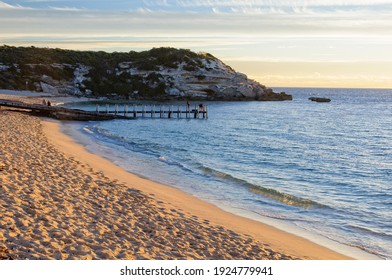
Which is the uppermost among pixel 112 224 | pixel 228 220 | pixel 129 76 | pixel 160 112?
pixel 129 76

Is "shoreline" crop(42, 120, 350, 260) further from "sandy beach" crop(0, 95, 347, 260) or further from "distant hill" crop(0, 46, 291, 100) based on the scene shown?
"distant hill" crop(0, 46, 291, 100)

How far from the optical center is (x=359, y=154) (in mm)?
30422

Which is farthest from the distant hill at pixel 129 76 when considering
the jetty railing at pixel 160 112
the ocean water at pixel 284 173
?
the ocean water at pixel 284 173

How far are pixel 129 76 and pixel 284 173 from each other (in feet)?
292

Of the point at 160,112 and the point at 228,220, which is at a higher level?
the point at 160,112

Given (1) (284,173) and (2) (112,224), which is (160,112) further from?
(2) (112,224)

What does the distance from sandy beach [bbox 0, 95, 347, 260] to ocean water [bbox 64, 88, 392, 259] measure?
1.50 meters

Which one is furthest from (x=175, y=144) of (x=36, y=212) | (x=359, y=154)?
(x=36, y=212)

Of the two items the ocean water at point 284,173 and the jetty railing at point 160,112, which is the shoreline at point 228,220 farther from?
the jetty railing at point 160,112

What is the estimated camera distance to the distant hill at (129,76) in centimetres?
9625

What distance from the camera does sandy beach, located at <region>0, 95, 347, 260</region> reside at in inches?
355

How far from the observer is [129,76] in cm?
10794

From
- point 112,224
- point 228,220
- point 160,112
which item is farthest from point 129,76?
point 112,224

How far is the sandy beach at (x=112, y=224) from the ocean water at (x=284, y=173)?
4.91 feet
